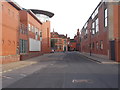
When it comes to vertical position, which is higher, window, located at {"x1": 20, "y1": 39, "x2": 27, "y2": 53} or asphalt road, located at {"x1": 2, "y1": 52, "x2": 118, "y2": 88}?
window, located at {"x1": 20, "y1": 39, "x2": 27, "y2": 53}

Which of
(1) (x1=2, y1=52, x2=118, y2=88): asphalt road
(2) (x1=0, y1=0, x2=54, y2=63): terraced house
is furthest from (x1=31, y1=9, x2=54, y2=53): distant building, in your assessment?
(1) (x1=2, y1=52, x2=118, y2=88): asphalt road

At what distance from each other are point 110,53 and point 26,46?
1661 cm

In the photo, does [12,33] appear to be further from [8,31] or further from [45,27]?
[45,27]

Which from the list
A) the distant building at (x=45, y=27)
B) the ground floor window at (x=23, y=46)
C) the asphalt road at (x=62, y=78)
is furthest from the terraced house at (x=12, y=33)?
the distant building at (x=45, y=27)

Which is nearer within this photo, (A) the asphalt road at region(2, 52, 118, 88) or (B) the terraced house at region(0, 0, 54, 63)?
(A) the asphalt road at region(2, 52, 118, 88)

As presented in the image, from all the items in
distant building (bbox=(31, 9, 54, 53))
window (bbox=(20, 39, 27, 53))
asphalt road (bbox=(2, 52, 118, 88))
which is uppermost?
distant building (bbox=(31, 9, 54, 53))

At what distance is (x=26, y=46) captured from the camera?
35719 millimetres

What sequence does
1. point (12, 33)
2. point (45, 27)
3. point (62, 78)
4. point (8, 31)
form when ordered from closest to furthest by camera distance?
point (62, 78) < point (8, 31) < point (12, 33) < point (45, 27)

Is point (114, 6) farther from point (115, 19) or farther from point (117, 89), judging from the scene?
point (117, 89)

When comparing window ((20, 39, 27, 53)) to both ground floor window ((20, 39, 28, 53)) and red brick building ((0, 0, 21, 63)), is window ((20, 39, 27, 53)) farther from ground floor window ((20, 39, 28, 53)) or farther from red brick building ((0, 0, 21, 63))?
red brick building ((0, 0, 21, 63))

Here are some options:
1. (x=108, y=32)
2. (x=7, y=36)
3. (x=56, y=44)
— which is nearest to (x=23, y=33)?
(x=7, y=36)

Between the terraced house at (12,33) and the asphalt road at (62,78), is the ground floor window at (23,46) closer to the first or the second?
the terraced house at (12,33)

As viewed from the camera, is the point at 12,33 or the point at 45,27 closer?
the point at 12,33

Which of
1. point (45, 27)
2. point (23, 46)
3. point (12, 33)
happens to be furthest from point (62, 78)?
point (45, 27)
